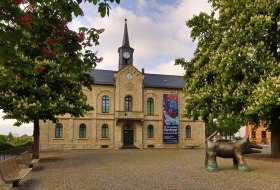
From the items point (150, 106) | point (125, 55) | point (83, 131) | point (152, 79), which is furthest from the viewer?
point (152, 79)

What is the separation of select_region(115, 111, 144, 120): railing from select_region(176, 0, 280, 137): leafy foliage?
54.5 feet

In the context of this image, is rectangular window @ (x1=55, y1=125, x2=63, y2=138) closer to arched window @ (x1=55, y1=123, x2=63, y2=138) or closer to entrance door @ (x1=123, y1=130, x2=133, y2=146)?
arched window @ (x1=55, y1=123, x2=63, y2=138)

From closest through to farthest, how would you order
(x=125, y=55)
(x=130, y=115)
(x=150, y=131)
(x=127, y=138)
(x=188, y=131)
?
1. (x=130, y=115)
2. (x=127, y=138)
3. (x=150, y=131)
4. (x=188, y=131)
5. (x=125, y=55)

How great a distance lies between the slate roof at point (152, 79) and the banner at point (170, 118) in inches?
75.6

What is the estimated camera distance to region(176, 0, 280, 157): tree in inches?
722

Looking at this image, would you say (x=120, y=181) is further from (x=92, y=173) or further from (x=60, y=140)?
(x=60, y=140)

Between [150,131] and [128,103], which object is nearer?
[128,103]

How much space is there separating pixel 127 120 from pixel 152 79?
321 inches

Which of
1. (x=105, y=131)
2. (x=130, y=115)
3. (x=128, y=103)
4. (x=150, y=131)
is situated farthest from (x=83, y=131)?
(x=150, y=131)

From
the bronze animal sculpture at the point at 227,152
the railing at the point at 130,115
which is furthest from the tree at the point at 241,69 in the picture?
the railing at the point at 130,115

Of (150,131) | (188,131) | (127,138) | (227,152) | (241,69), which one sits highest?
(241,69)

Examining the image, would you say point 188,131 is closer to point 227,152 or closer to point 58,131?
point 58,131

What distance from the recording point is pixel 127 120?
128 ft

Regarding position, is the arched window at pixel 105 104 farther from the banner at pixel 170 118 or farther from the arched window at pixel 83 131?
the banner at pixel 170 118
